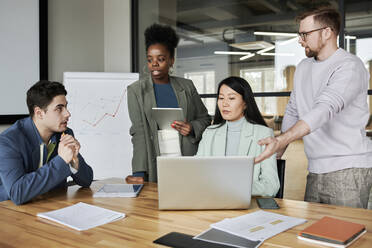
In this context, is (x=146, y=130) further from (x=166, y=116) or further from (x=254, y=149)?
(x=254, y=149)

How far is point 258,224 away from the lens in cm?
130

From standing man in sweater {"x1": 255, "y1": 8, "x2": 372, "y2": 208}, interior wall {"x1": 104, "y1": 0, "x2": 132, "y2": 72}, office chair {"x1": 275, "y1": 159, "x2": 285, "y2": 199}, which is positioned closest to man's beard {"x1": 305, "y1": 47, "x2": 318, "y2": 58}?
standing man in sweater {"x1": 255, "y1": 8, "x2": 372, "y2": 208}

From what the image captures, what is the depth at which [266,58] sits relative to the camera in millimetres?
3502

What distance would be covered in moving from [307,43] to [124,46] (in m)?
2.72

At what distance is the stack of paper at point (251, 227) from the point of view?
1.16m

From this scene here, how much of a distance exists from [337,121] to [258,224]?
914 millimetres

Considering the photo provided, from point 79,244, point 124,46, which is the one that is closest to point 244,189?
point 79,244

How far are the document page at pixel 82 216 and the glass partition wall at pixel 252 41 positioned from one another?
7.90 feet

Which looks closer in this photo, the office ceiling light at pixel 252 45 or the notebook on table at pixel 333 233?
the notebook on table at pixel 333 233

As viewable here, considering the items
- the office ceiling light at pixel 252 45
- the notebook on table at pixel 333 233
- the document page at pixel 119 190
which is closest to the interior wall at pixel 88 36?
the office ceiling light at pixel 252 45

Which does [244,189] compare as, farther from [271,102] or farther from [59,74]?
[59,74]

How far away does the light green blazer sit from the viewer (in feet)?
5.85

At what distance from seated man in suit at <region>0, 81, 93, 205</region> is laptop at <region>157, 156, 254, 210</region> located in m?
0.57

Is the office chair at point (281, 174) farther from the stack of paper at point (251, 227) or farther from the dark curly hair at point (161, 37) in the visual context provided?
the dark curly hair at point (161, 37)
